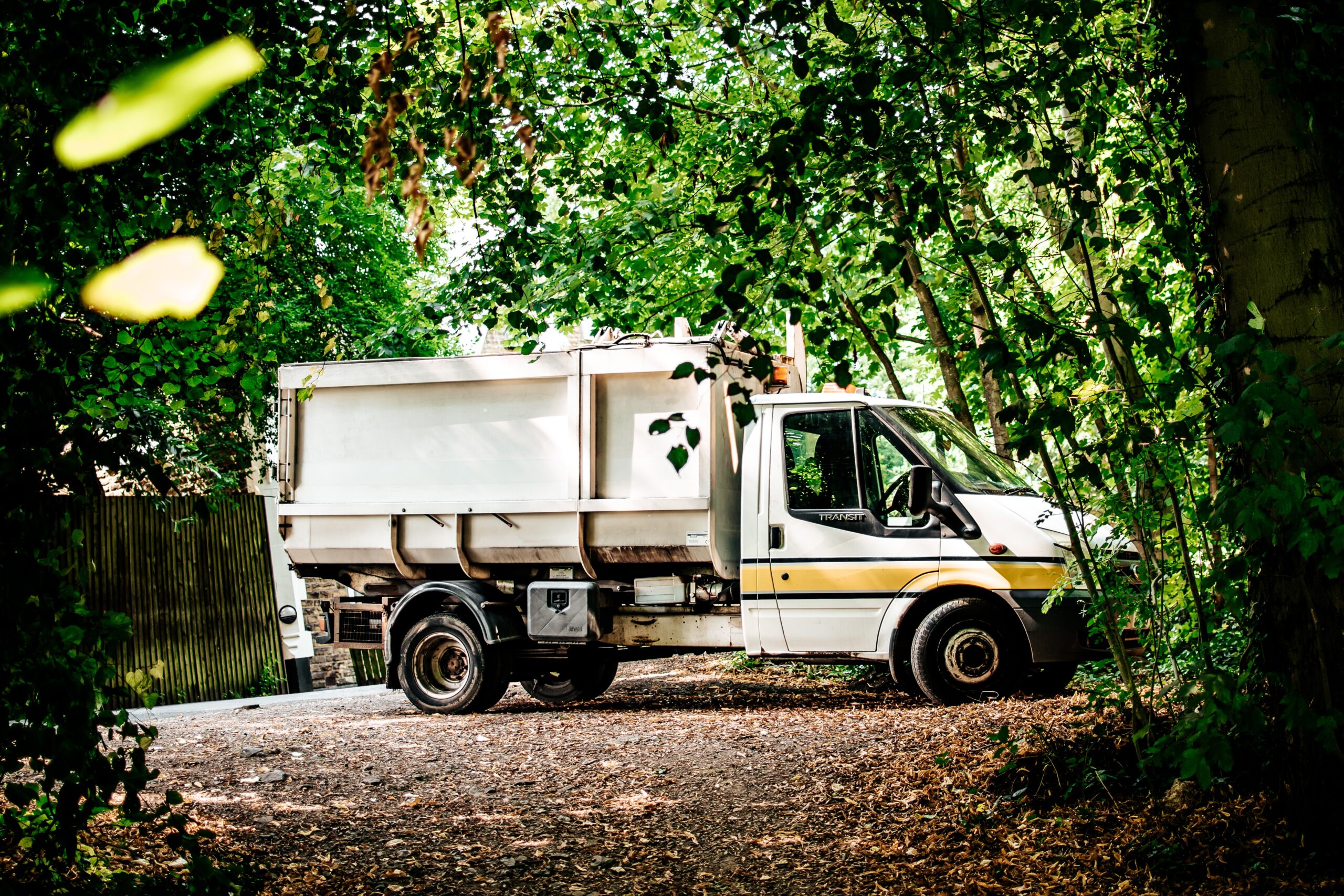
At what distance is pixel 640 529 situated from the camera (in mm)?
8953

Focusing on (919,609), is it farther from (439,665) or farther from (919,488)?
(439,665)

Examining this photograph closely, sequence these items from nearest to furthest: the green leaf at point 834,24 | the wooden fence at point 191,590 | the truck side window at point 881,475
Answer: the green leaf at point 834,24, the truck side window at point 881,475, the wooden fence at point 191,590

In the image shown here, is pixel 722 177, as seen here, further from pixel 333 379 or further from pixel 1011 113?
pixel 1011 113

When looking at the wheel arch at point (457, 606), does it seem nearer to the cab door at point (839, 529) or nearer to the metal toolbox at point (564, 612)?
the metal toolbox at point (564, 612)

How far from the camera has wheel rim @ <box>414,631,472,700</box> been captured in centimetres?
954

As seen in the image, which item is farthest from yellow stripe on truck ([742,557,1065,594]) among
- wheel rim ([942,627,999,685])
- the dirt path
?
the dirt path

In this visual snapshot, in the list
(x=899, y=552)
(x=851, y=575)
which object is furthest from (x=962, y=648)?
(x=851, y=575)

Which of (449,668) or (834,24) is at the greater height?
(834,24)

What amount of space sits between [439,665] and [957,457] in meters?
4.82

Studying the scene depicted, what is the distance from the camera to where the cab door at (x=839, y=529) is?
8.48 m

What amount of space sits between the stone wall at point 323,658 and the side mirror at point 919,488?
333 inches

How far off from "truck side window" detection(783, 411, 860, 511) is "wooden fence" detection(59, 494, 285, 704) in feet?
22.8

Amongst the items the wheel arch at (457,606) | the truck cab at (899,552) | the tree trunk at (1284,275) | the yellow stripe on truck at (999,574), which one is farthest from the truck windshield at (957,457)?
the tree trunk at (1284,275)

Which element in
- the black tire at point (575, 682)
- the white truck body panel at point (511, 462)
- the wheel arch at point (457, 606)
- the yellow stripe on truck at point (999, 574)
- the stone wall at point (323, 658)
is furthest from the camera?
the stone wall at point (323, 658)
